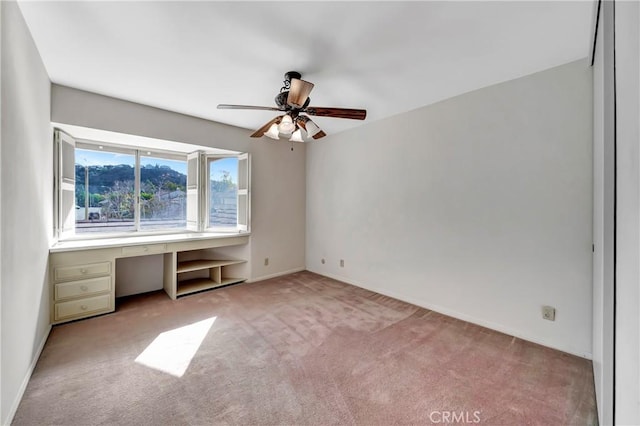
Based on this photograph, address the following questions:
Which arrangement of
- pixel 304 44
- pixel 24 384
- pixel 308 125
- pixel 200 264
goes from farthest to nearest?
pixel 200 264 < pixel 308 125 < pixel 304 44 < pixel 24 384

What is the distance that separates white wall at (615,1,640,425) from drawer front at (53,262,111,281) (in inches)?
156

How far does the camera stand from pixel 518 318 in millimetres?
2447

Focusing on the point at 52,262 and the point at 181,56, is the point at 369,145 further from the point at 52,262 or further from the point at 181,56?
the point at 52,262

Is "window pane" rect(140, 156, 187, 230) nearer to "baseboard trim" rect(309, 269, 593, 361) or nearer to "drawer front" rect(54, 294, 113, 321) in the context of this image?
"drawer front" rect(54, 294, 113, 321)

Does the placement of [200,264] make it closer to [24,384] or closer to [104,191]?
[104,191]

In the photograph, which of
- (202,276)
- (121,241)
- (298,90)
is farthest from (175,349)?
(298,90)

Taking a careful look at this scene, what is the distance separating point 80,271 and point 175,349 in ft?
5.00

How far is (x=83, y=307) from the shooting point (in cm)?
280

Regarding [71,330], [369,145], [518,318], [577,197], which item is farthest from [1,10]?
[518,318]

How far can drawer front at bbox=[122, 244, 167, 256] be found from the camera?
3.06 m

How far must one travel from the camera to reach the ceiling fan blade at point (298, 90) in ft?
6.28

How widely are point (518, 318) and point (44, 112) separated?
4.77 metres

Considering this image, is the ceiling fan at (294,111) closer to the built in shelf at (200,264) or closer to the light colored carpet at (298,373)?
the light colored carpet at (298,373)

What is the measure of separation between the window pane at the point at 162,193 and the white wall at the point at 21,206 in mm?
1419
